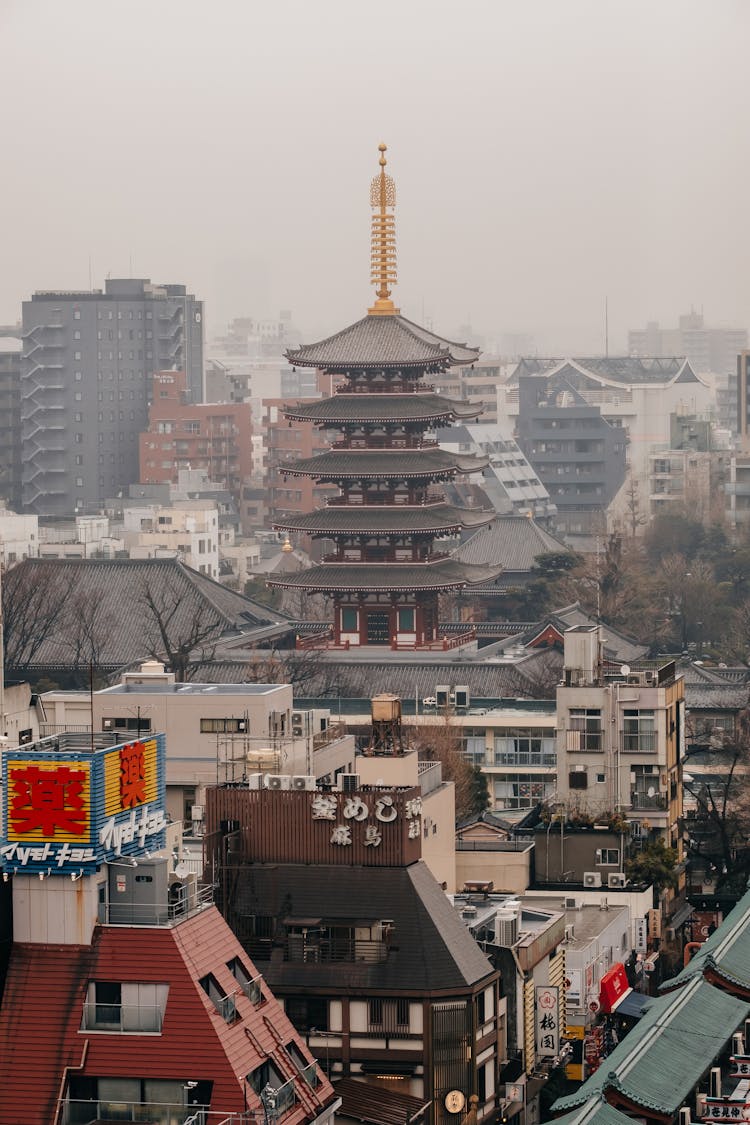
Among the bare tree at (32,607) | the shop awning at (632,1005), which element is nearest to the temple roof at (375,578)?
the bare tree at (32,607)

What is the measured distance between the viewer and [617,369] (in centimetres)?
18600

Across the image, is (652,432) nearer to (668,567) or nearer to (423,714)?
(668,567)

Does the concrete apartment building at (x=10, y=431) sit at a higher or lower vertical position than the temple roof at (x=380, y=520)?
higher

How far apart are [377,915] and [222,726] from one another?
35.0ft

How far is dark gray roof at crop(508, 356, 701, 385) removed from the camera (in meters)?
177

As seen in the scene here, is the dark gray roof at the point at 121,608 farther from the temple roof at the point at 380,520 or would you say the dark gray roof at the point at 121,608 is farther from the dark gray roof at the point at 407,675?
the dark gray roof at the point at 407,675

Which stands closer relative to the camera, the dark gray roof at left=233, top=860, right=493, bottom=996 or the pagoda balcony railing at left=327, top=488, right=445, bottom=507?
the dark gray roof at left=233, top=860, right=493, bottom=996

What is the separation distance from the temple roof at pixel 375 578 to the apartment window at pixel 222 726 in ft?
122

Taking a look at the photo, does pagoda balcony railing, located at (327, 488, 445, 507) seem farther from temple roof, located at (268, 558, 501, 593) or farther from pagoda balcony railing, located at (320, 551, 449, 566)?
temple roof, located at (268, 558, 501, 593)

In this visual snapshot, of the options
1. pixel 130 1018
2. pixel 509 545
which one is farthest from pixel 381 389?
pixel 130 1018

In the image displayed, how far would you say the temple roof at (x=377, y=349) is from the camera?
271 ft

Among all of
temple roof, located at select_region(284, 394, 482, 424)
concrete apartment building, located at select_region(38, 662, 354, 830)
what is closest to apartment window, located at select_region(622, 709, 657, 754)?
concrete apartment building, located at select_region(38, 662, 354, 830)

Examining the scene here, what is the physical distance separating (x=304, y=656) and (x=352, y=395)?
900 centimetres

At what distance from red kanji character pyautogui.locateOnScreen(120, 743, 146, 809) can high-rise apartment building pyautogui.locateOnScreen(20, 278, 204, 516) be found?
110279mm
